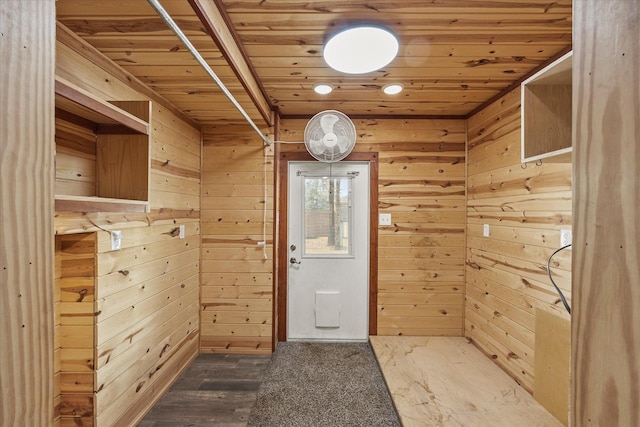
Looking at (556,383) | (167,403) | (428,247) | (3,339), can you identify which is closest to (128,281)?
(167,403)

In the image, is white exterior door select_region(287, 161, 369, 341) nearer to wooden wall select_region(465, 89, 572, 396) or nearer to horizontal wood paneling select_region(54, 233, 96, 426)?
wooden wall select_region(465, 89, 572, 396)

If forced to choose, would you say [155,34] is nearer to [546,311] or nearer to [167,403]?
[167,403]

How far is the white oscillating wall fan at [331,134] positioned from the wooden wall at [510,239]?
1.28 meters

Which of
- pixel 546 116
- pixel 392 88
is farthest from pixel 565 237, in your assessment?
pixel 392 88

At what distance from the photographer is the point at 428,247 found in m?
3.02

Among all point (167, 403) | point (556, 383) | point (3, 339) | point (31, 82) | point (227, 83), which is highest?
point (227, 83)

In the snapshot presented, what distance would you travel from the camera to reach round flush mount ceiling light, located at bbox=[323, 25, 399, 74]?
1.55m

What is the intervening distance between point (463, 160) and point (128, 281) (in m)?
3.15

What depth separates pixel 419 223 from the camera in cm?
303

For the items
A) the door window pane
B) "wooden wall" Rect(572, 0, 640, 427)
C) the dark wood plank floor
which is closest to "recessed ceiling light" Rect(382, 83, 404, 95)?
the door window pane

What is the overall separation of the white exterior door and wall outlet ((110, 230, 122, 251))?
63.1 inches

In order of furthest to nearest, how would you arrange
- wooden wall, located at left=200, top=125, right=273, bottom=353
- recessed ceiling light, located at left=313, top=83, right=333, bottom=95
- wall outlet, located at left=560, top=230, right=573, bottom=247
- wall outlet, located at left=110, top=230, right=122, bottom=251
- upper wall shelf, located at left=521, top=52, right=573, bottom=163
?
wooden wall, located at left=200, top=125, right=273, bottom=353 < recessed ceiling light, located at left=313, top=83, right=333, bottom=95 < wall outlet, located at left=560, top=230, right=573, bottom=247 < wall outlet, located at left=110, top=230, right=122, bottom=251 < upper wall shelf, located at left=521, top=52, right=573, bottom=163

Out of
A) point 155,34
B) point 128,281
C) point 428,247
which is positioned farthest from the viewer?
point 428,247

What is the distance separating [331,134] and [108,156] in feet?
5.39
